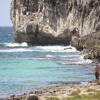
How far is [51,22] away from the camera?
12312cm

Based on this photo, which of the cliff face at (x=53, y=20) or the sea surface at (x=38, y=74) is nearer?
the sea surface at (x=38, y=74)

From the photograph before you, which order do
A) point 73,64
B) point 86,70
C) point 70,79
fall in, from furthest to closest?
point 73,64
point 86,70
point 70,79

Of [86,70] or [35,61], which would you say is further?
[35,61]

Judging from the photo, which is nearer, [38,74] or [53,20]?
[38,74]

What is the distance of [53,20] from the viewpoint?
404 ft

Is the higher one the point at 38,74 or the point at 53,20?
the point at 38,74

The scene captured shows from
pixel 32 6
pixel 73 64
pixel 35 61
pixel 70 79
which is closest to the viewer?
pixel 70 79

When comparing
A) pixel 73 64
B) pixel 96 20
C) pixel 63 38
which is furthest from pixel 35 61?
pixel 63 38

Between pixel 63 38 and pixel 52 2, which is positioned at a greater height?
pixel 52 2

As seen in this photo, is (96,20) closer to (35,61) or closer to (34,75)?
(35,61)

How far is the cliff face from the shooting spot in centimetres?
11412

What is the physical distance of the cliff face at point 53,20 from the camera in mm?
114125

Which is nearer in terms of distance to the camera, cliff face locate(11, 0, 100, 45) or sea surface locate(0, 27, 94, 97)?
sea surface locate(0, 27, 94, 97)

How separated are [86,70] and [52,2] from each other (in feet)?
199
